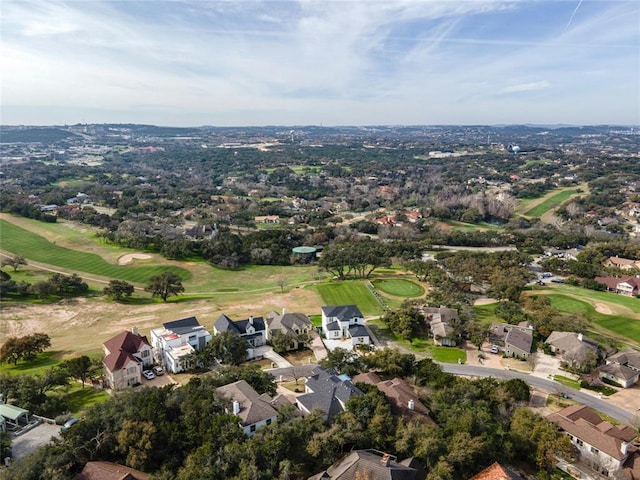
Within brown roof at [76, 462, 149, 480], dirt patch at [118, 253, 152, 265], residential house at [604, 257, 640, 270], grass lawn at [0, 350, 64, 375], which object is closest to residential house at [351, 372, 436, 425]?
brown roof at [76, 462, 149, 480]

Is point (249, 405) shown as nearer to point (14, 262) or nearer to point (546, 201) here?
point (14, 262)

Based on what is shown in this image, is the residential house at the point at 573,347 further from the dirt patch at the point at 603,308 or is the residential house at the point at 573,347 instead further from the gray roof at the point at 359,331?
the gray roof at the point at 359,331

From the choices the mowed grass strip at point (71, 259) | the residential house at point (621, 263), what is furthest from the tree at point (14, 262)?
the residential house at point (621, 263)

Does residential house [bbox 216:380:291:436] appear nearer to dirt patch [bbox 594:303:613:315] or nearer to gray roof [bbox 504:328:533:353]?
gray roof [bbox 504:328:533:353]

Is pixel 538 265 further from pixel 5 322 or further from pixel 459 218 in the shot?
pixel 5 322

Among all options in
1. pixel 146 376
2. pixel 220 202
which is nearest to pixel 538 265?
pixel 146 376
